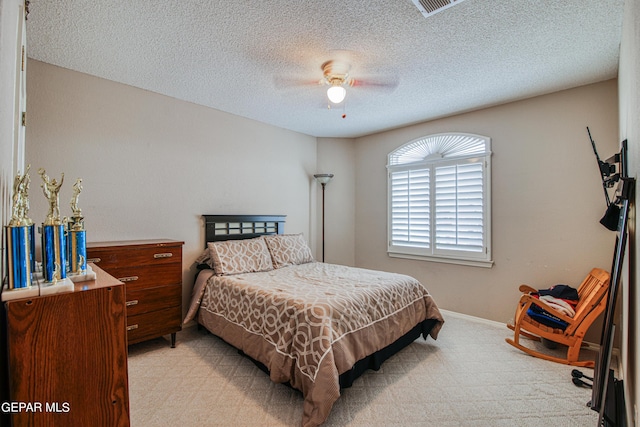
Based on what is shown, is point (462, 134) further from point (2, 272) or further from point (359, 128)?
point (2, 272)

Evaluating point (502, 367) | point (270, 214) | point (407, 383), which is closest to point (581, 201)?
point (502, 367)

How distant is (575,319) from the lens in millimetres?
2492

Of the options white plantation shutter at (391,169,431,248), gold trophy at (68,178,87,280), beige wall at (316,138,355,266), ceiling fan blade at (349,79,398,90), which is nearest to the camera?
gold trophy at (68,178,87,280)

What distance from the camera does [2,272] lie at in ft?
3.59

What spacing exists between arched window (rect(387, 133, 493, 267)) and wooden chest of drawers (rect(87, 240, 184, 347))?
9.67 ft

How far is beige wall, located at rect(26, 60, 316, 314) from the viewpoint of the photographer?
101 inches

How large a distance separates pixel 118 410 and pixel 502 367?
279 cm

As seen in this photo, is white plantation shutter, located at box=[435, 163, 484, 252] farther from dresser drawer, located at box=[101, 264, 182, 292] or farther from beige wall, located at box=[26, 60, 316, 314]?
dresser drawer, located at box=[101, 264, 182, 292]

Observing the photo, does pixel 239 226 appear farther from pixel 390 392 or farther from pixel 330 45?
pixel 390 392

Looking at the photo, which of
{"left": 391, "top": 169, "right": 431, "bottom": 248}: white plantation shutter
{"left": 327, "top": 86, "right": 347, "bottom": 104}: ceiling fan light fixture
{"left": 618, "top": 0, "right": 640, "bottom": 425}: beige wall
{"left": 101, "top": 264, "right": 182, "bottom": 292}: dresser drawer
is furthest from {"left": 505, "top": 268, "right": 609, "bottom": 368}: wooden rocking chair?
{"left": 101, "top": 264, "right": 182, "bottom": 292}: dresser drawer

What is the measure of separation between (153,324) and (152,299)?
0.23 m

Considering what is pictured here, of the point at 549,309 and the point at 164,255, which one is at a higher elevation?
the point at 164,255

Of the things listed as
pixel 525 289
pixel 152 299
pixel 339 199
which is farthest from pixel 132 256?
pixel 525 289

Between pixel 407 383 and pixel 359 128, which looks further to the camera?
pixel 359 128
